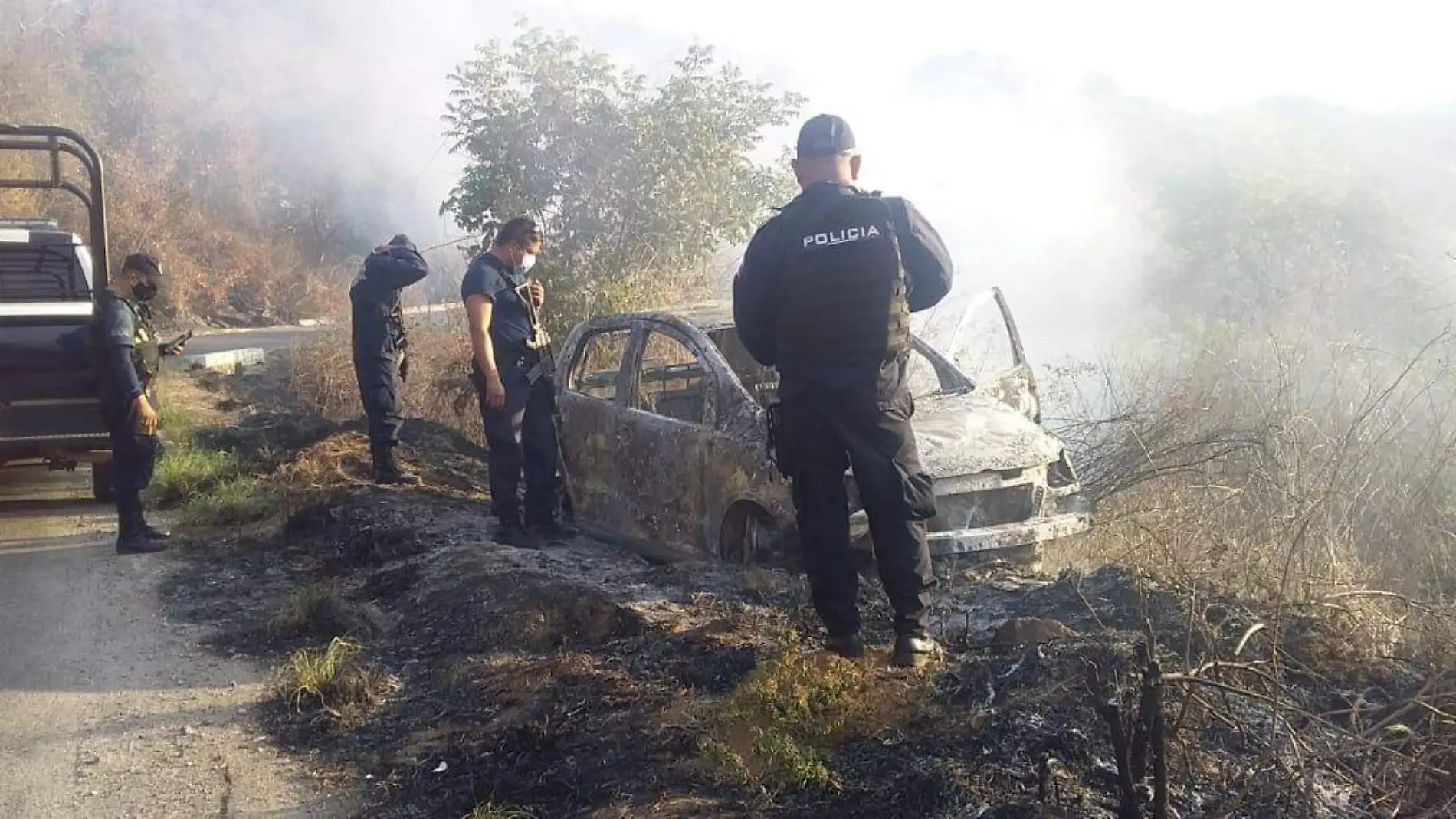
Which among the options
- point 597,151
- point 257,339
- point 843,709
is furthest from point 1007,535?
point 257,339

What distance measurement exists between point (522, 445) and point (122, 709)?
2.70m

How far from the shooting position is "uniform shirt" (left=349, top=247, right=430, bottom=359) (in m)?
8.40

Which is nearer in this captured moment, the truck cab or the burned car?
the burned car

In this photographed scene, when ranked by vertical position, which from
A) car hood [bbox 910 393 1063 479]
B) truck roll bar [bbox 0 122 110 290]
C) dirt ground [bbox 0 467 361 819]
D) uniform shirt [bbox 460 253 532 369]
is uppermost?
truck roll bar [bbox 0 122 110 290]

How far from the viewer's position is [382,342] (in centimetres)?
846

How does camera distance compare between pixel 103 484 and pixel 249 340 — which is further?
pixel 249 340

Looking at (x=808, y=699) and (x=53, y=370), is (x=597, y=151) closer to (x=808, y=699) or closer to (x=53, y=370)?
(x=53, y=370)

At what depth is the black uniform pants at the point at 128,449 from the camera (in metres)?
6.98

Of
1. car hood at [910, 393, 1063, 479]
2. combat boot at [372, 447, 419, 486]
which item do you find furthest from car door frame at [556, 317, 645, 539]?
combat boot at [372, 447, 419, 486]

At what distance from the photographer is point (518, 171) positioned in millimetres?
11664

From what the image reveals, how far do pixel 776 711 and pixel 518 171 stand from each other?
8.77 metres

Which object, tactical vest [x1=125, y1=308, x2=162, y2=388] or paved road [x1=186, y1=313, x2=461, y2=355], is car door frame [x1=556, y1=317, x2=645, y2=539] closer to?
tactical vest [x1=125, y1=308, x2=162, y2=388]

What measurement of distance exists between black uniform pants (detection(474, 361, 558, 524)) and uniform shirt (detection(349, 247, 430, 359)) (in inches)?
70.4

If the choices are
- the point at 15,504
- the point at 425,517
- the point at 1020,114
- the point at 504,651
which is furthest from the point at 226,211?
the point at 504,651
